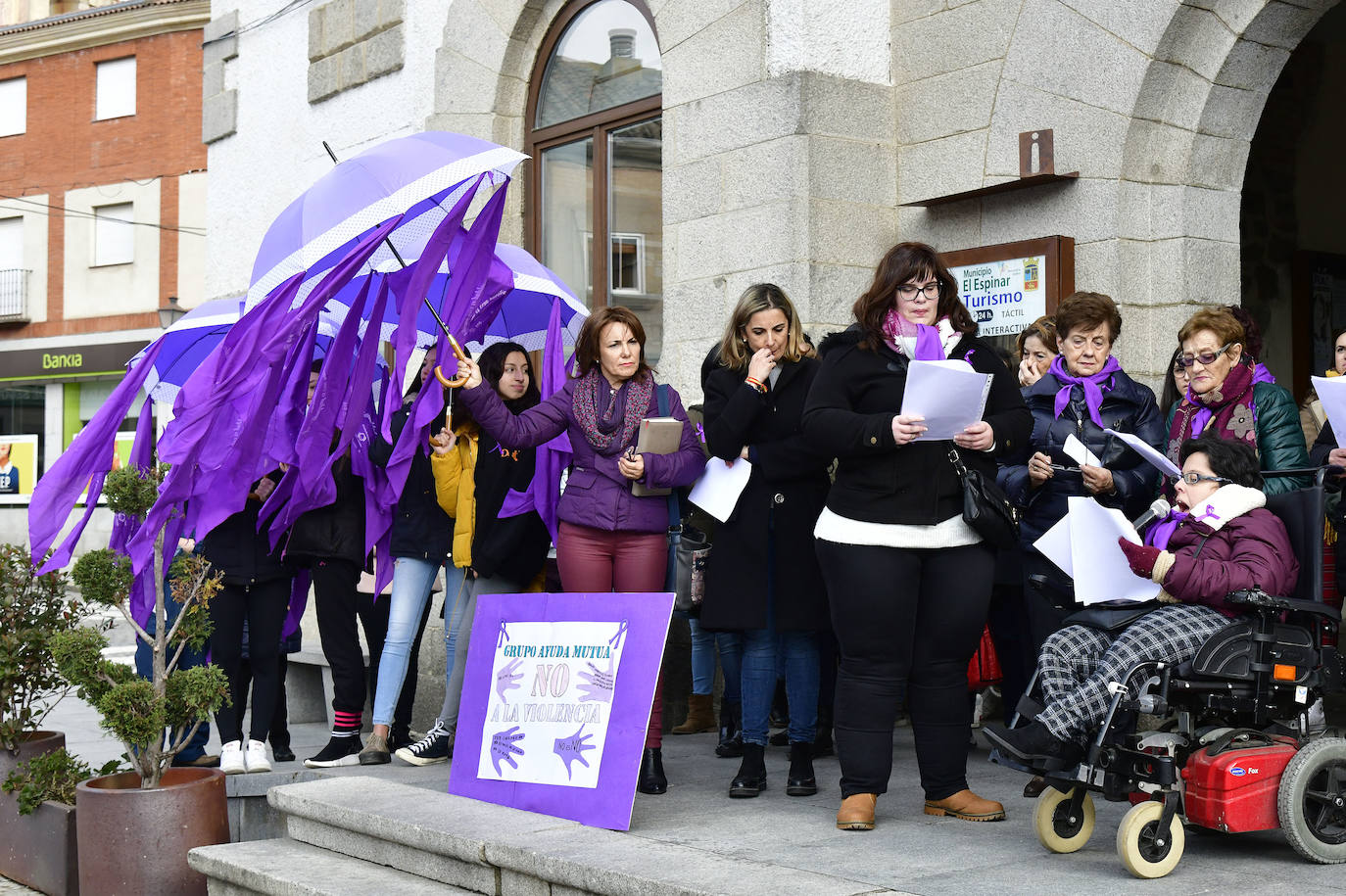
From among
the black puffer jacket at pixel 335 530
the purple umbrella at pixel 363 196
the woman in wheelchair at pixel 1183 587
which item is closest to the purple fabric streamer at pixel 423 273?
the purple umbrella at pixel 363 196

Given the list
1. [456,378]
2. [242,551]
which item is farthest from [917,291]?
[242,551]

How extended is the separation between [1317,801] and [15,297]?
32894 mm

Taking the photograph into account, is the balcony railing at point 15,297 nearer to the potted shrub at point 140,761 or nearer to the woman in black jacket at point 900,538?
the potted shrub at point 140,761

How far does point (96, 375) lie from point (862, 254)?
2716cm

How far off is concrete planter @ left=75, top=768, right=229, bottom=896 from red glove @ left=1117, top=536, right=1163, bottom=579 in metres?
3.60

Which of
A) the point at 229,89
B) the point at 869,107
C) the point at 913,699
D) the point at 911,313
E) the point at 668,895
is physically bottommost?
the point at 668,895

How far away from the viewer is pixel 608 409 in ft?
19.1

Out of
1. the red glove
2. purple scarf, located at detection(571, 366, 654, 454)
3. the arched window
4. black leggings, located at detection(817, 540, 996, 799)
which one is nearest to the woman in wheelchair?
the red glove

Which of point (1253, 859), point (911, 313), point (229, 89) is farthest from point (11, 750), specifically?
point (229, 89)

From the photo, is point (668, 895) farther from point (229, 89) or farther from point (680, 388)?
point (229, 89)

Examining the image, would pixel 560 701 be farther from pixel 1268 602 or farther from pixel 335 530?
pixel 1268 602

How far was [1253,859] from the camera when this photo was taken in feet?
Result: 14.3

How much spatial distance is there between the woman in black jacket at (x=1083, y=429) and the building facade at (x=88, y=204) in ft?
88.0

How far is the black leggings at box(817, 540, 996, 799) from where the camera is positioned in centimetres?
484
